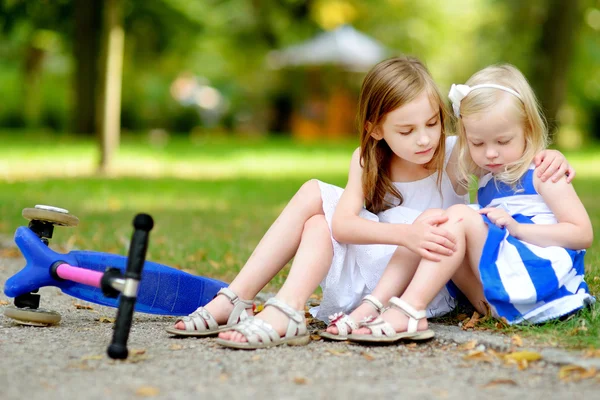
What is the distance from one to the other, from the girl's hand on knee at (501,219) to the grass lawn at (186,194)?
1.16ft

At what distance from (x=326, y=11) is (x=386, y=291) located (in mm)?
19001

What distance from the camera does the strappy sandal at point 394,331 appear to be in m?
2.73

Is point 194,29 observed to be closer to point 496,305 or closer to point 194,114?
point 194,114

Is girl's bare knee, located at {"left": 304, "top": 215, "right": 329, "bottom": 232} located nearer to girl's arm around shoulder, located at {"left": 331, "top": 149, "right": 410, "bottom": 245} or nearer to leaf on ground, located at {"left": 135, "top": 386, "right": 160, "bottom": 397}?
girl's arm around shoulder, located at {"left": 331, "top": 149, "right": 410, "bottom": 245}

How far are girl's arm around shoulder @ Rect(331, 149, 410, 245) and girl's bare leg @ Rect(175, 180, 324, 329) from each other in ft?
0.39

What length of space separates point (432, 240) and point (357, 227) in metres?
0.29

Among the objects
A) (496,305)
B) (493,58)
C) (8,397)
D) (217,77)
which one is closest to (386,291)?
(496,305)

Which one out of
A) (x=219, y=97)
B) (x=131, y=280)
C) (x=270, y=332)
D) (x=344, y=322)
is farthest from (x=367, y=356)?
(x=219, y=97)

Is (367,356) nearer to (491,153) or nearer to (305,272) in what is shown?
(305,272)

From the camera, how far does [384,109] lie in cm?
303

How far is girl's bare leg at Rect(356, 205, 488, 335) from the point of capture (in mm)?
2770

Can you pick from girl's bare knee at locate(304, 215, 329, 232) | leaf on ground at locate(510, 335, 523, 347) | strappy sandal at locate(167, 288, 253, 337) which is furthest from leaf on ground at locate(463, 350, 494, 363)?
strappy sandal at locate(167, 288, 253, 337)

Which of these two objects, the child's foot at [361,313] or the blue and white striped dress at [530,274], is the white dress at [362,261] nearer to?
the child's foot at [361,313]

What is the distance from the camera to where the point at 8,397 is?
217 centimetres
